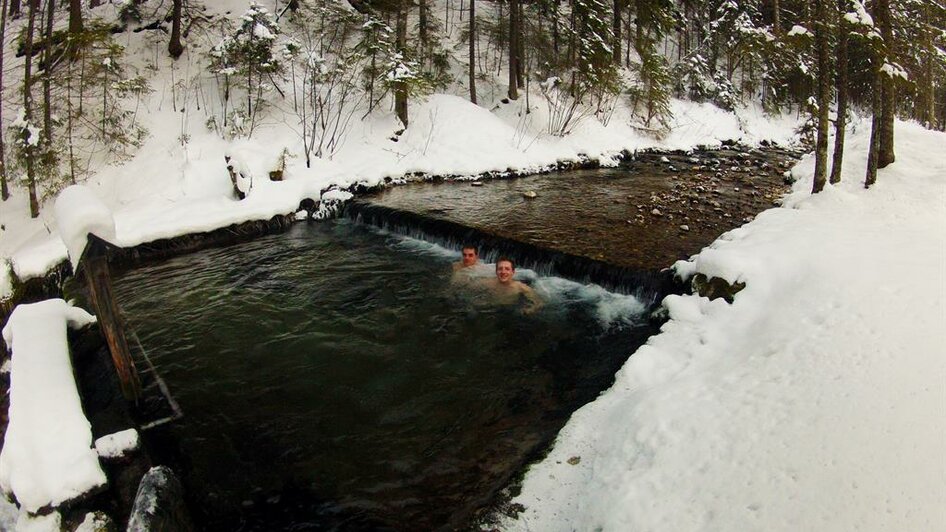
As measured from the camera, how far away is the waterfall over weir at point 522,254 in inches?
268

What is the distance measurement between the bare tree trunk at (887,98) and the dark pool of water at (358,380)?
497 centimetres

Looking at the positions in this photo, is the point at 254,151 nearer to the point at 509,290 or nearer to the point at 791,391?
the point at 509,290

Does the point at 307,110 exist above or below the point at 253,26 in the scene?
below

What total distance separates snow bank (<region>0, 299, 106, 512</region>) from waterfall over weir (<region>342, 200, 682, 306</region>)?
230 inches

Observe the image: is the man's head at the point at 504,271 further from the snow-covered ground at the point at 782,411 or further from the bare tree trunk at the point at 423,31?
the bare tree trunk at the point at 423,31

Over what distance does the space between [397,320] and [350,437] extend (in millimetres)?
2246

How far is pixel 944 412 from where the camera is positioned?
2.90 meters

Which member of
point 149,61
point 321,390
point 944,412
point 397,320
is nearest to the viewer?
point 944,412

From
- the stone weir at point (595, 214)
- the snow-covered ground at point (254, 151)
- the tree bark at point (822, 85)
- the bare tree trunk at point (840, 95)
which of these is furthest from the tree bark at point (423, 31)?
the tree bark at point (822, 85)

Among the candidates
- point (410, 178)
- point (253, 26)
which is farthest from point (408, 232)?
point (253, 26)

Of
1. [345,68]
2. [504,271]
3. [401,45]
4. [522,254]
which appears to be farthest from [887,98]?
[345,68]

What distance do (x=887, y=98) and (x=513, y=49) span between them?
1242 cm

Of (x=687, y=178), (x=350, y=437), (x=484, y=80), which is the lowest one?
→ (x=350, y=437)

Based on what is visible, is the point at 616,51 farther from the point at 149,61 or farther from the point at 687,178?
the point at 149,61
